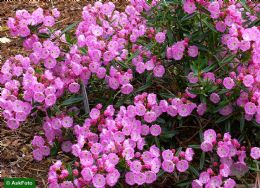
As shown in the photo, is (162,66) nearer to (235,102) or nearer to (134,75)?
(134,75)

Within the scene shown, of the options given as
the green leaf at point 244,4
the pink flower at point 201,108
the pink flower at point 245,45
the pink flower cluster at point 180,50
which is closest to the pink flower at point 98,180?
the pink flower at point 201,108

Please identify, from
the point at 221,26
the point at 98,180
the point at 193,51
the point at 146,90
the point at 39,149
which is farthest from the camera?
the point at 146,90

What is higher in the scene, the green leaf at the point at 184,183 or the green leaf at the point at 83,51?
the green leaf at the point at 83,51

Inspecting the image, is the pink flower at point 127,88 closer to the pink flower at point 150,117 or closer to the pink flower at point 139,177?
the pink flower at point 150,117

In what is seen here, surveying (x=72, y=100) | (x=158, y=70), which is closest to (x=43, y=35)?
(x=72, y=100)

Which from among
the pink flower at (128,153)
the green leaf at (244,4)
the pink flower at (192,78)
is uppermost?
the green leaf at (244,4)

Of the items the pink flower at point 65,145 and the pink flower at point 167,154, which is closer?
the pink flower at point 167,154

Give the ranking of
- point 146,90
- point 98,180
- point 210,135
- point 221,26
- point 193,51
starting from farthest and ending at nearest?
point 146,90 → point 193,51 → point 221,26 → point 210,135 → point 98,180

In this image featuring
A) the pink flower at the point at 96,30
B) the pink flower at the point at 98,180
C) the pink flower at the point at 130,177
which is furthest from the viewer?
the pink flower at the point at 96,30

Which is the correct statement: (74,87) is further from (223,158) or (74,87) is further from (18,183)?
(223,158)
